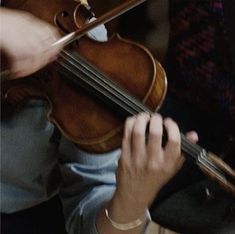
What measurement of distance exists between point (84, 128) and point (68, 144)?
6 cm

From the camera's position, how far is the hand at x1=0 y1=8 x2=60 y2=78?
28.5 inches

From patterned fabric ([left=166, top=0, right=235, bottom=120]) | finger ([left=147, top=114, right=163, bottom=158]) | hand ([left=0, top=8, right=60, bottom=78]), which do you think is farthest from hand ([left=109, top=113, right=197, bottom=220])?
patterned fabric ([left=166, top=0, right=235, bottom=120])

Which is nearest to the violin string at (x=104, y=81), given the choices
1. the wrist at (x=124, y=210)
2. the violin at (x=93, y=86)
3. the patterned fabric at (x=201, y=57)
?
the violin at (x=93, y=86)

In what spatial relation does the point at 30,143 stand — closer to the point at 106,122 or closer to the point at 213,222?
the point at 106,122

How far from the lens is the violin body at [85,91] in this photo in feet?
Result: 2.88

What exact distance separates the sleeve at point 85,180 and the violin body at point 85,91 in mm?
34

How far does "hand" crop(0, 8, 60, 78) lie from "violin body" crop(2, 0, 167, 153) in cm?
10

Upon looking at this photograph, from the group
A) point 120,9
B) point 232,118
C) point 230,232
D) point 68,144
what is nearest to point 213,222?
point 230,232

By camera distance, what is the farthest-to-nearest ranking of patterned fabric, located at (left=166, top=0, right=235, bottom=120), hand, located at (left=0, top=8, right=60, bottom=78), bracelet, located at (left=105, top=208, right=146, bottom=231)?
patterned fabric, located at (left=166, top=0, right=235, bottom=120)
bracelet, located at (left=105, top=208, right=146, bottom=231)
hand, located at (left=0, top=8, right=60, bottom=78)

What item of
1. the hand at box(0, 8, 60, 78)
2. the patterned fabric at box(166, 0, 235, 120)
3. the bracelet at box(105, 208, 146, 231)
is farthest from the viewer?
the patterned fabric at box(166, 0, 235, 120)

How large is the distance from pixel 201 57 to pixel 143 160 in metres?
0.47

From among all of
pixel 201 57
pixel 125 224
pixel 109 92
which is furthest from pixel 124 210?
pixel 201 57

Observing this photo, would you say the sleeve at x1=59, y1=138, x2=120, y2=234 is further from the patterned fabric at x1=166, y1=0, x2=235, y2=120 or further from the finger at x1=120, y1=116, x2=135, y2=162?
the patterned fabric at x1=166, y1=0, x2=235, y2=120

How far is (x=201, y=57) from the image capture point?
1215 millimetres
